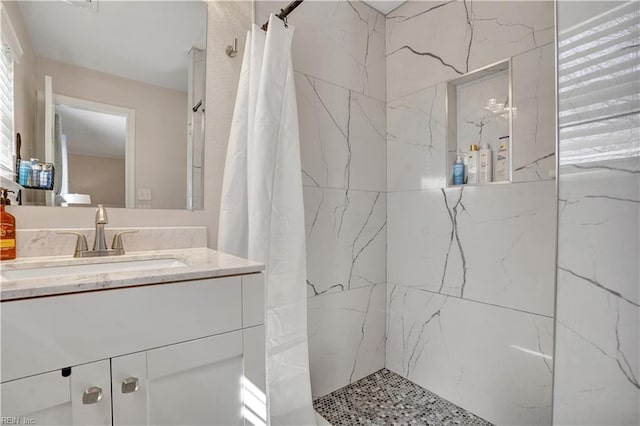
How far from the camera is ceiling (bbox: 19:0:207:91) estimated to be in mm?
1054

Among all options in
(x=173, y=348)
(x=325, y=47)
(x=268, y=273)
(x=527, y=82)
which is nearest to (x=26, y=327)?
(x=173, y=348)

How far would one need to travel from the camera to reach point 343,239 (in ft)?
5.81

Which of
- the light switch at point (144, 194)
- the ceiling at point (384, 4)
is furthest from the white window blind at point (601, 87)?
the light switch at point (144, 194)

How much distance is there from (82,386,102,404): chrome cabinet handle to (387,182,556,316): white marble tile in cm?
153

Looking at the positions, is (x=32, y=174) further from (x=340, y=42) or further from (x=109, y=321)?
(x=340, y=42)

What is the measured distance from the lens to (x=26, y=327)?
0.57 meters

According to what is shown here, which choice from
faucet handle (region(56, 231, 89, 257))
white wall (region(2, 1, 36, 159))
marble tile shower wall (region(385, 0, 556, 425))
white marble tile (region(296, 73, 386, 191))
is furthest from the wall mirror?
marble tile shower wall (region(385, 0, 556, 425))

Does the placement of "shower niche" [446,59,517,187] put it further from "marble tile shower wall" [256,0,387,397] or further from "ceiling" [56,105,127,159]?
"ceiling" [56,105,127,159]

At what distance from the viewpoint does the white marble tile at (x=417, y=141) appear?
1691mm

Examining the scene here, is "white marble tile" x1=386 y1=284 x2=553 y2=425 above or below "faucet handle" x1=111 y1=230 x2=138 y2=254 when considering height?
below

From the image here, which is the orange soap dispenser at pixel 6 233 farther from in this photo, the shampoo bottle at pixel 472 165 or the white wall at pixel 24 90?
the shampoo bottle at pixel 472 165

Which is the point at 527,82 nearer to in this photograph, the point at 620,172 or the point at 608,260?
the point at 620,172

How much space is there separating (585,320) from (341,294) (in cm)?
108

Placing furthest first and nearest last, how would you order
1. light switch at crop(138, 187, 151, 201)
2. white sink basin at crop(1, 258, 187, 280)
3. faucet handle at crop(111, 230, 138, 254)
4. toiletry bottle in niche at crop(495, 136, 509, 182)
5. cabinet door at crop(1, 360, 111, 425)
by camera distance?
toiletry bottle in niche at crop(495, 136, 509, 182), light switch at crop(138, 187, 151, 201), faucet handle at crop(111, 230, 138, 254), white sink basin at crop(1, 258, 187, 280), cabinet door at crop(1, 360, 111, 425)
